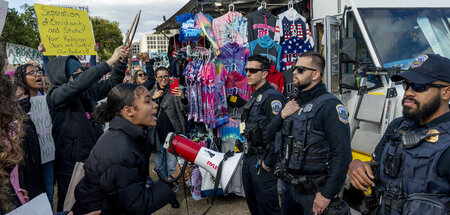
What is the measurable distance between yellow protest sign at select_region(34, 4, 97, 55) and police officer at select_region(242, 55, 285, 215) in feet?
7.37

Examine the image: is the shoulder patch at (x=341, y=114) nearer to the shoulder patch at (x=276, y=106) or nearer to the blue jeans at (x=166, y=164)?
the shoulder patch at (x=276, y=106)

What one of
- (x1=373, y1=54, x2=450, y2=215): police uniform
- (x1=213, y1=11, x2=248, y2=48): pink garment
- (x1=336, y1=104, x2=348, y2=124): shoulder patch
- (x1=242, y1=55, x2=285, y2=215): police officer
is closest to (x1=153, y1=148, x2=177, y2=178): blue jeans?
(x1=242, y1=55, x2=285, y2=215): police officer

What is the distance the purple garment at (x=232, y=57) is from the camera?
478 centimetres

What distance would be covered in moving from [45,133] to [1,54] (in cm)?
242

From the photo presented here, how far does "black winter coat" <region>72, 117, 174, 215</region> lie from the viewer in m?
1.83

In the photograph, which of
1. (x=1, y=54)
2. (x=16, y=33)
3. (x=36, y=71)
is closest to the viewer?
(x=1, y=54)

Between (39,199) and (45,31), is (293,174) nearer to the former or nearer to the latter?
(39,199)

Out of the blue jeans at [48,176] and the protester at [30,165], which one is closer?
the protester at [30,165]

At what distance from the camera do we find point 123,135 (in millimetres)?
1965

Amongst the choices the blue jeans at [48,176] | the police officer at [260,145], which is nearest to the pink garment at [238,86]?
the police officer at [260,145]

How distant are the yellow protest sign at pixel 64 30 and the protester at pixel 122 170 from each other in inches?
84.1

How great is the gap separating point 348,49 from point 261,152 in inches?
64.7

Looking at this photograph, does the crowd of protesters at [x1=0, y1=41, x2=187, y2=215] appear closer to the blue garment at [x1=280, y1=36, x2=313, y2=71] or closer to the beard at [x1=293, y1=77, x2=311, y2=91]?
the beard at [x1=293, y1=77, x2=311, y2=91]

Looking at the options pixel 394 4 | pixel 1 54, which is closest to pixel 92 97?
pixel 1 54
